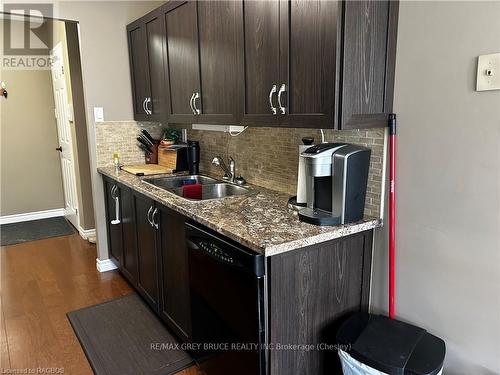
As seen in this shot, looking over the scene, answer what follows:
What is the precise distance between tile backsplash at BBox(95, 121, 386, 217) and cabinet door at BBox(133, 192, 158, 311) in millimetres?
678

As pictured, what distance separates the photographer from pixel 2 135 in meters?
4.43

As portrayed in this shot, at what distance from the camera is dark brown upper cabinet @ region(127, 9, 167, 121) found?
8.82 feet

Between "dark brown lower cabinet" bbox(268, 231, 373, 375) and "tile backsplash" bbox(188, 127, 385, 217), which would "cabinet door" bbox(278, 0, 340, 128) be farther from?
"dark brown lower cabinet" bbox(268, 231, 373, 375)

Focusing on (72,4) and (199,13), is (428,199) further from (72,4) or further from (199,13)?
(72,4)

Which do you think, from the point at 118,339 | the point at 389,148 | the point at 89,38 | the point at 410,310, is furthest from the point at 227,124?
the point at 89,38

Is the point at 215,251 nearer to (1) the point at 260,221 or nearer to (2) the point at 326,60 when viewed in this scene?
(1) the point at 260,221

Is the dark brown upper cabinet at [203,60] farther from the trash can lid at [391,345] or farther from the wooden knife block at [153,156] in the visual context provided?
the trash can lid at [391,345]

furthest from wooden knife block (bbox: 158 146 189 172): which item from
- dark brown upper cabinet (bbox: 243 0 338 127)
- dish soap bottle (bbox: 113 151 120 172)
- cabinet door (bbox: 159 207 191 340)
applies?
dark brown upper cabinet (bbox: 243 0 338 127)

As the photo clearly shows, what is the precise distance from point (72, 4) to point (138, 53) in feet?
1.92

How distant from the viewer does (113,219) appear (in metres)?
3.02

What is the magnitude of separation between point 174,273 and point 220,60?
4.02 ft

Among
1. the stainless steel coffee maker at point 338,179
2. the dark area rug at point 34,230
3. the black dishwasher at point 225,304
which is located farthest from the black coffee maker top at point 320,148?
the dark area rug at point 34,230

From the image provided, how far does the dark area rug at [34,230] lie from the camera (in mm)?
4109

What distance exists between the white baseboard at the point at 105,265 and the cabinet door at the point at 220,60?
178cm
